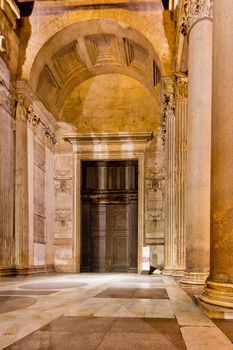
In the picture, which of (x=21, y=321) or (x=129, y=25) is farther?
(x=129, y=25)

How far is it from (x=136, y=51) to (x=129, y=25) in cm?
197

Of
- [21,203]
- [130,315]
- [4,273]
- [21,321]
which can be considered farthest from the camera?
[21,203]

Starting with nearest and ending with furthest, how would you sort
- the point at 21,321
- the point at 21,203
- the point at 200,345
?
the point at 200,345 < the point at 21,321 < the point at 21,203

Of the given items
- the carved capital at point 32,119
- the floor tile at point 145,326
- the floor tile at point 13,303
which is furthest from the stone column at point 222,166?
the carved capital at point 32,119

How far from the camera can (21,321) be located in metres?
4.49

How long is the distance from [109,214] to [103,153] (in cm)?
289

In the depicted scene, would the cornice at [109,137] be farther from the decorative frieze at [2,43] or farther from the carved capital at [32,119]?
the decorative frieze at [2,43]

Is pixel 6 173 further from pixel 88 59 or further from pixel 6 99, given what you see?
pixel 88 59

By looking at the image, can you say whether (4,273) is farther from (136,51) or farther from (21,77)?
(136,51)

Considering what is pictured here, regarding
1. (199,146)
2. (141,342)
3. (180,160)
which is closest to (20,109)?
(180,160)

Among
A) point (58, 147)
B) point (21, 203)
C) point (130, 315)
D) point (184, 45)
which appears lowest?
point (130, 315)

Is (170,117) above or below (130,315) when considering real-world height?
above

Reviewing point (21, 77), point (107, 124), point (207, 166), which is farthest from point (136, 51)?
point (207, 166)

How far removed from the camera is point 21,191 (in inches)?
553
